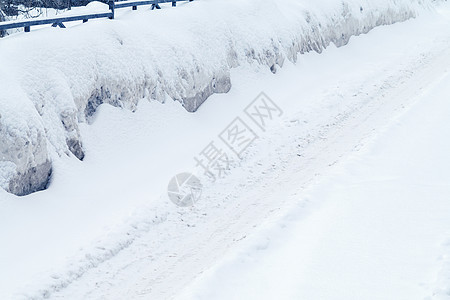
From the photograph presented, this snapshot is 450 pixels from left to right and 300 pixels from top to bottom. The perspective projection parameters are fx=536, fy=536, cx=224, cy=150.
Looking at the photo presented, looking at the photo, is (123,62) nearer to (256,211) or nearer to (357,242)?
(256,211)

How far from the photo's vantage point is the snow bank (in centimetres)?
932

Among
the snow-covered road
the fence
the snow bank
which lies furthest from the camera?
the fence

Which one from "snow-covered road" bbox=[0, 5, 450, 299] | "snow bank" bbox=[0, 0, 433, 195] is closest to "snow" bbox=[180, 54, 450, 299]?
"snow-covered road" bbox=[0, 5, 450, 299]

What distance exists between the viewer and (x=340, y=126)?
13.1 metres

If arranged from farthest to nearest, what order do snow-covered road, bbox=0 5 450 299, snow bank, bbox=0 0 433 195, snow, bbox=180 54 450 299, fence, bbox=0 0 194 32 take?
fence, bbox=0 0 194 32 < snow bank, bbox=0 0 433 195 < snow-covered road, bbox=0 5 450 299 < snow, bbox=180 54 450 299

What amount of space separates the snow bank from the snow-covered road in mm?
405

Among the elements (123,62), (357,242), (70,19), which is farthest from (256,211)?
(70,19)

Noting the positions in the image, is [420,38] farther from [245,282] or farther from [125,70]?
[245,282]

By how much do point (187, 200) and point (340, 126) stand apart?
5125mm

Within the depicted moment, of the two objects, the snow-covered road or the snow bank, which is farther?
the snow bank

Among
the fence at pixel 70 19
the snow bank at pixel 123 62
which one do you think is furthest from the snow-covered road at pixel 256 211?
the fence at pixel 70 19

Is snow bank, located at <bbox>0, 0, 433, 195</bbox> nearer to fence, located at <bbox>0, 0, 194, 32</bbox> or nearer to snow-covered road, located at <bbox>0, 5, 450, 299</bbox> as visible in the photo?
fence, located at <bbox>0, 0, 194, 32</bbox>

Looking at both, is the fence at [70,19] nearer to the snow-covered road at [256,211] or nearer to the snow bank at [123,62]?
the snow bank at [123,62]

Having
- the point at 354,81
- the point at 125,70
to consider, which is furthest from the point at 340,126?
the point at 125,70
